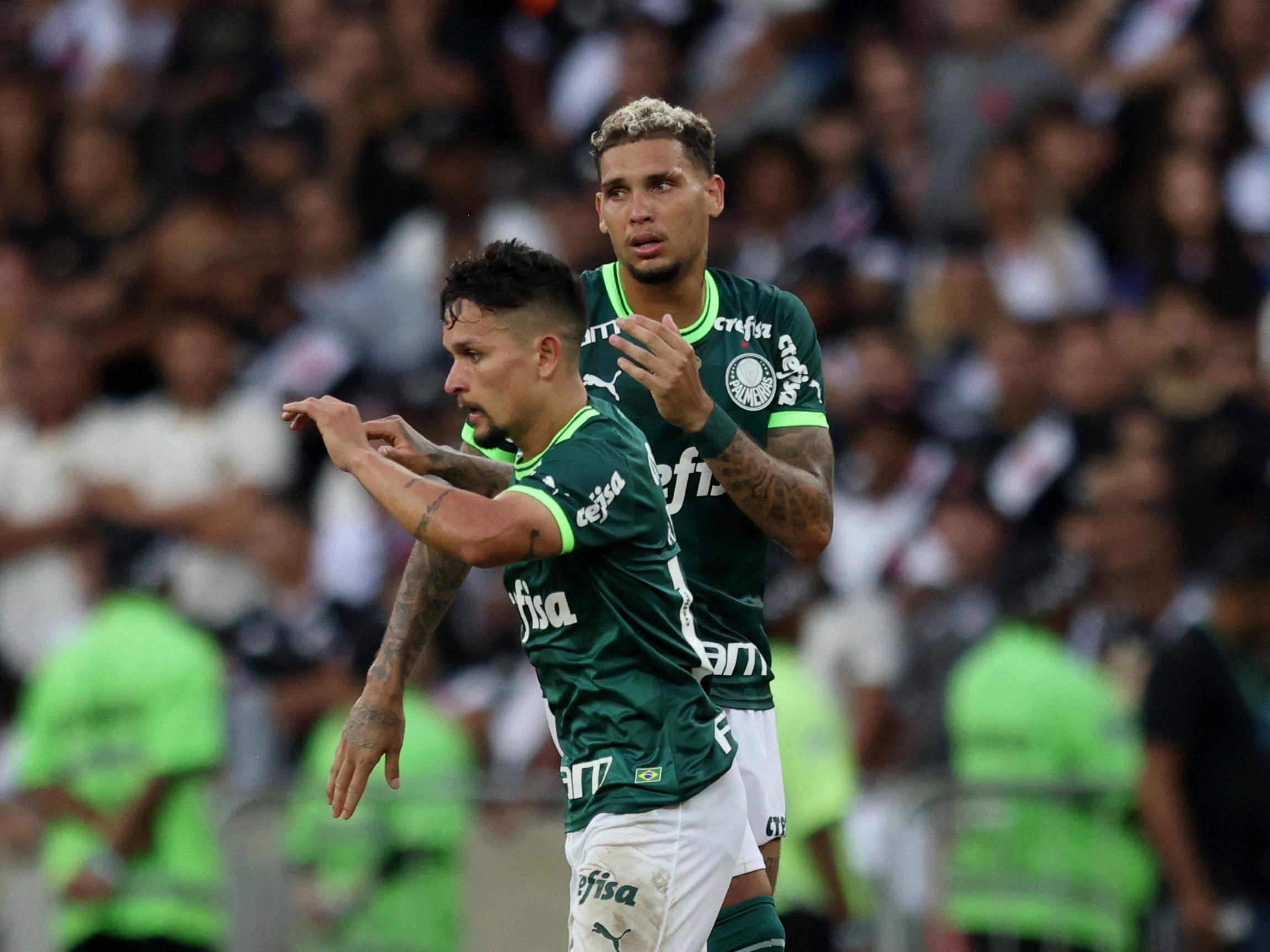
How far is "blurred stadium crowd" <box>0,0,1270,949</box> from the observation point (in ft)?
33.4

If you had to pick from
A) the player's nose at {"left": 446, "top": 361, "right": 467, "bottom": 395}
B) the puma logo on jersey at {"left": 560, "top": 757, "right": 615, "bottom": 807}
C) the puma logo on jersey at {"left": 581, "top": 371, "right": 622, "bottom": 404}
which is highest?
the puma logo on jersey at {"left": 581, "top": 371, "right": 622, "bottom": 404}

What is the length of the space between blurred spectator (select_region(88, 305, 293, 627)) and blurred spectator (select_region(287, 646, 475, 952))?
229cm

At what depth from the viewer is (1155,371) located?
11.2 metres

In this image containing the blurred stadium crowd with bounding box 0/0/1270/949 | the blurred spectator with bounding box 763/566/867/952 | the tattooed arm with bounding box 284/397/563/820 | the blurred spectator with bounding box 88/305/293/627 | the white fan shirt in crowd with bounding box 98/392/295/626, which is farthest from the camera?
the white fan shirt in crowd with bounding box 98/392/295/626

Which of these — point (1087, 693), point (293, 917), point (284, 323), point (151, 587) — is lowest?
point (293, 917)

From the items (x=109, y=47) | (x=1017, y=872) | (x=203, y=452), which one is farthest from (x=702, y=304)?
(x=109, y=47)

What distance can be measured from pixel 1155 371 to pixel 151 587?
544cm

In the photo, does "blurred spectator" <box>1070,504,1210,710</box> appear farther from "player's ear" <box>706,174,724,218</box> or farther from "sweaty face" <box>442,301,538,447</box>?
"sweaty face" <box>442,301,538,447</box>

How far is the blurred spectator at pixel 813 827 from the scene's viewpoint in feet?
29.6

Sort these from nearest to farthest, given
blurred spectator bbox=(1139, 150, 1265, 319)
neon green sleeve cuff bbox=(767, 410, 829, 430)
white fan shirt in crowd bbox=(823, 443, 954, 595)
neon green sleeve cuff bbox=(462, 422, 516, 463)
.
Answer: neon green sleeve cuff bbox=(462, 422, 516, 463) < neon green sleeve cuff bbox=(767, 410, 829, 430) < white fan shirt in crowd bbox=(823, 443, 954, 595) < blurred spectator bbox=(1139, 150, 1265, 319)

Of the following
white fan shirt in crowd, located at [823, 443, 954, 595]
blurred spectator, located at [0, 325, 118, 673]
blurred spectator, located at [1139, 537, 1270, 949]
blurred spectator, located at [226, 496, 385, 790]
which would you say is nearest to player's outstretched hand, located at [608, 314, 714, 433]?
blurred spectator, located at [1139, 537, 1270, 949]

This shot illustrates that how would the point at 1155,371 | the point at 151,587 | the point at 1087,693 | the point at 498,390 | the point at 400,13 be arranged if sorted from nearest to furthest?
1. the point at 498,390
2. the point at 1087,693
3. the point at 151,587
4. the point at 1155,371
5. the point at 400,13

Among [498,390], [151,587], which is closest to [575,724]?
[498,390]

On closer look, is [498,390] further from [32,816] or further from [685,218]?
[32,816]
